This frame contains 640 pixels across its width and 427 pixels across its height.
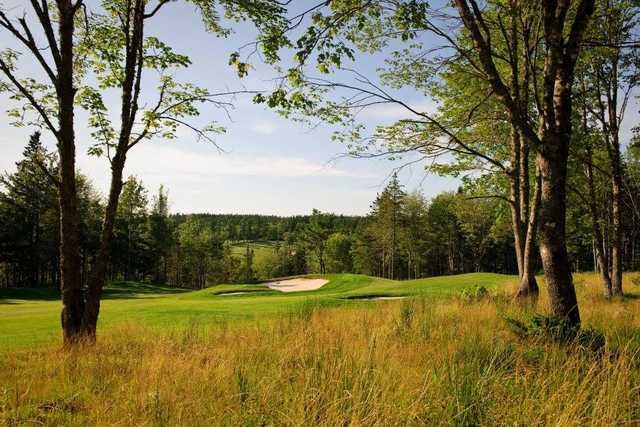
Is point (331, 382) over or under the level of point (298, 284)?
over

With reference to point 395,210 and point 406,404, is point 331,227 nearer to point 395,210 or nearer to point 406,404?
point 395,210

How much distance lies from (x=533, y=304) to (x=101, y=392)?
914cm

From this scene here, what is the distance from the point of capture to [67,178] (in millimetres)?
6727

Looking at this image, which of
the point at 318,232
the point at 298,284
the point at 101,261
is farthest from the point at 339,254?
the point at 101,261

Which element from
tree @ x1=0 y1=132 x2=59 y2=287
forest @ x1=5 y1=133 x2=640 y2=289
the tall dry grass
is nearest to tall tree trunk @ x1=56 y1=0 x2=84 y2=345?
the tall dry grass

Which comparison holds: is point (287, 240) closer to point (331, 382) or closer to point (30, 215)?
point (30, 215)

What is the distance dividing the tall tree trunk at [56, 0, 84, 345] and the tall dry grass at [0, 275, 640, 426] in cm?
82

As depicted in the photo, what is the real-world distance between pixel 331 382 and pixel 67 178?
619cm

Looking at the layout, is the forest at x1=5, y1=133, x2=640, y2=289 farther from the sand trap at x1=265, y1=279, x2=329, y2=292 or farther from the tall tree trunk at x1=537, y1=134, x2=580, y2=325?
the sand trap at x1=265, y1=279, x2=329, y2=292

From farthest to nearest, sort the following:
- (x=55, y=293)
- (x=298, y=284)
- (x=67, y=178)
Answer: (x=298, y=284) < (x=55, y=293) < (x=67, y=178)

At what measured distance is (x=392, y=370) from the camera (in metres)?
3.68

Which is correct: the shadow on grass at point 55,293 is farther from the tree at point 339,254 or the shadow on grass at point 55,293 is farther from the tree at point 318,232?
the tree at point 339,254

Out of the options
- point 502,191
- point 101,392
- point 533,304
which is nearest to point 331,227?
point 502,191

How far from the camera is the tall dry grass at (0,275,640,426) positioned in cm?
286
